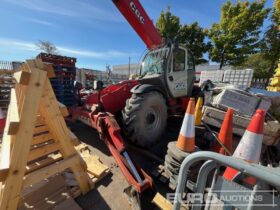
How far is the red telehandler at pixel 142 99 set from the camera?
2.43 metres

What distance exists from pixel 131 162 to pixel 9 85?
13.4 ft

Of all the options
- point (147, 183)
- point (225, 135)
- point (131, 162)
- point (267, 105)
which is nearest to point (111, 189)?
point (131, 162)

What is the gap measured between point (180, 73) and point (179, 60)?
0.35 meters

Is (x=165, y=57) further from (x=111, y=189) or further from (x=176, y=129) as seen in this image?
(x=111, y=189)

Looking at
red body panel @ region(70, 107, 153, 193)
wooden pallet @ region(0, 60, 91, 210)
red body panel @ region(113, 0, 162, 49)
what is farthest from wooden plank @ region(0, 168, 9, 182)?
red body panel @ region(113, 0, 162, 49)

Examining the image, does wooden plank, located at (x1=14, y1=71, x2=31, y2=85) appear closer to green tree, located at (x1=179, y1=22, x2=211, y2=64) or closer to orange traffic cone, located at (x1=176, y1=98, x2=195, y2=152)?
orange traffic cone, located at (x1=176, y1=98, x2=195, y2=152)

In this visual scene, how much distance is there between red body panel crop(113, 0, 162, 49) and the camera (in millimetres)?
4523

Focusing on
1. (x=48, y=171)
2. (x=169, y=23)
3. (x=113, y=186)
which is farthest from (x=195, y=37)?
(x=48, y=171)

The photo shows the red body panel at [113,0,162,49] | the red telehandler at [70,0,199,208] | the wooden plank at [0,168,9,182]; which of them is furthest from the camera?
the red body panel at [113,0,162,49]

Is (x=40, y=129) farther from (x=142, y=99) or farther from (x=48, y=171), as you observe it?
(x=142, y=99)

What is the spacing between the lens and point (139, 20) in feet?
15.6

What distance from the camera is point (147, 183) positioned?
6.38 feet

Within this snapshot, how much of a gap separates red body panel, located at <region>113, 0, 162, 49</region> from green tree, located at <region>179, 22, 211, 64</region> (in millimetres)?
12269

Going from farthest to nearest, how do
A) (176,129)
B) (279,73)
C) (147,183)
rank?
(279,73) < (176,129) < (147,183)
